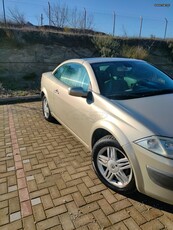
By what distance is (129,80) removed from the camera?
3.01m

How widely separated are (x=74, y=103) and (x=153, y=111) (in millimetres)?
1275

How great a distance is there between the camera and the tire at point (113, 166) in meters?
2.28

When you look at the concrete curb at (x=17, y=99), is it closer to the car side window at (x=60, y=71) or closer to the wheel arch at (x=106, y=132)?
the car side window at (x=60, y=71)

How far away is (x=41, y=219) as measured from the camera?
84.3 inches

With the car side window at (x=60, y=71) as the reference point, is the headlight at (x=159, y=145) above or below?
below

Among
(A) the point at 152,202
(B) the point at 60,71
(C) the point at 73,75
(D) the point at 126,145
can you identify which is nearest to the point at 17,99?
(B) the point at 60,71

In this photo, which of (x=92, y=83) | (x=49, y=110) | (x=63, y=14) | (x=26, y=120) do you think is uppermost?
(x=63, y=14)

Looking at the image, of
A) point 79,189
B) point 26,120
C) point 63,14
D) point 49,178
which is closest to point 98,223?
point 79,189

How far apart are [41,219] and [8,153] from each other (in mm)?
1646

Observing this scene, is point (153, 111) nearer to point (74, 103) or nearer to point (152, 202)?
point (152, 202)

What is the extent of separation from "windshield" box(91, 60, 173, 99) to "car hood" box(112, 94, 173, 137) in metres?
0.15

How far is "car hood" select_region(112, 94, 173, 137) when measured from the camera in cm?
198

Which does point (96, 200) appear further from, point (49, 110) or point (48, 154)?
point (49, 110)

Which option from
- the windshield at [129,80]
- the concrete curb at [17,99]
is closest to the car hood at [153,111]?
the windshield at [129,80]
